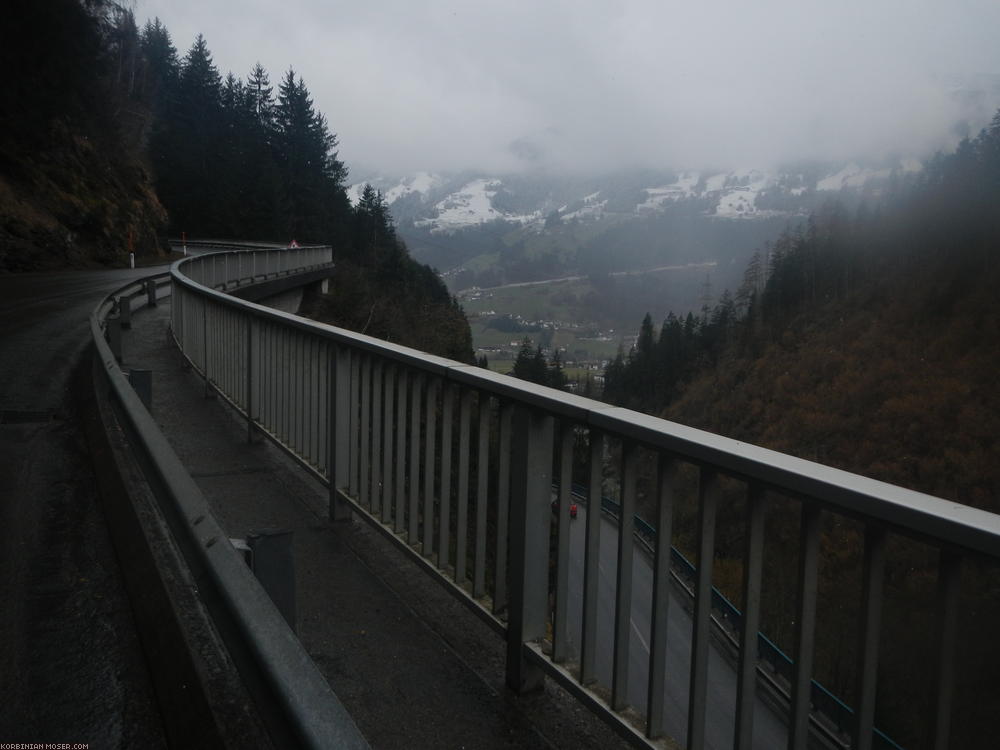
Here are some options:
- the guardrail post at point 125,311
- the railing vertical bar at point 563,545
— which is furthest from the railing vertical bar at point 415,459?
the guardrail post at point 125,311

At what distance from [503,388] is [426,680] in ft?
3.83

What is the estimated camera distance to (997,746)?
1679 mm

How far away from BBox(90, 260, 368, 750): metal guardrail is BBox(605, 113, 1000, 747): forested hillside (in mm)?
65949

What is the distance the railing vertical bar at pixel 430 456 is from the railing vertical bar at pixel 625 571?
1317mm

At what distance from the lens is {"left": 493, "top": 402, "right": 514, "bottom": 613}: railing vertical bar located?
318 centimetres

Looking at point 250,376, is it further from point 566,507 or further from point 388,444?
point 566,507

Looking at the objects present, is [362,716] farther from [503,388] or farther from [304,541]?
[304,541]

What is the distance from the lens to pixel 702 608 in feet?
7.52

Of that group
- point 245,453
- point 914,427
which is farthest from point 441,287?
point 245,453

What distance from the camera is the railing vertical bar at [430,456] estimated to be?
12.2 ft

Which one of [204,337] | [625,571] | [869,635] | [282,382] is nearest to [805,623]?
[869,635]

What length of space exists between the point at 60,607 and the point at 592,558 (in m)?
1.96

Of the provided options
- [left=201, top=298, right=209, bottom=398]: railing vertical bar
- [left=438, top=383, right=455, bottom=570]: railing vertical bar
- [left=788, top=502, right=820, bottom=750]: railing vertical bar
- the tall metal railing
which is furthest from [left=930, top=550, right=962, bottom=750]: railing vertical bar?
[left=201, top=298, right=209, bottom=398]: railing vertical bar

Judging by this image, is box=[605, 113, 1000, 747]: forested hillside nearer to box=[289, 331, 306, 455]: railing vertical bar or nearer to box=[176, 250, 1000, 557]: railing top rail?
box=[289, 331, 306, 455]: railing vertical bar
